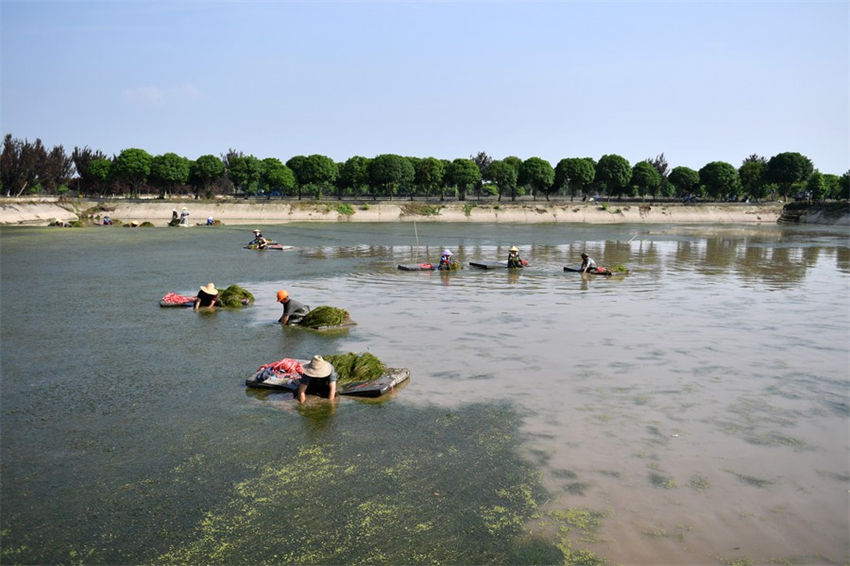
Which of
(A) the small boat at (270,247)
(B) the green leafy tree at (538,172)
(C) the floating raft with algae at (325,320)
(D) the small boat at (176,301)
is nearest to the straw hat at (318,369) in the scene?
(C) the floating raft with algae at (325,320)

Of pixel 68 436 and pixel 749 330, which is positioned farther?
pixel 749 330

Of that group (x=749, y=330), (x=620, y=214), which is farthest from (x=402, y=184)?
(x=749, y=330)

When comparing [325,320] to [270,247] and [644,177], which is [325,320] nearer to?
[270,247]

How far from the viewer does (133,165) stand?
422 feet

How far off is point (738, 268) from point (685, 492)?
1372 inches

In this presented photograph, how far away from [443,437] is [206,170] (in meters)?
132

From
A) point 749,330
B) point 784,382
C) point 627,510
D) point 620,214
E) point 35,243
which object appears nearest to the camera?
point 627,510

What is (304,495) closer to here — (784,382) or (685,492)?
(685,492)

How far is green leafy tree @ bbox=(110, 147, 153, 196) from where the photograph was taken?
129m

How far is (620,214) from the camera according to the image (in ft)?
399

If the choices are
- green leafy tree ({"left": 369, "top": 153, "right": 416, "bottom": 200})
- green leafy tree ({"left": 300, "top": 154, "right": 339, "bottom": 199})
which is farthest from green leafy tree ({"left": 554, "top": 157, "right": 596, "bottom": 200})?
green leafy tree ({"left": 300, "top": 154, "right": 339, "bottom": 199})

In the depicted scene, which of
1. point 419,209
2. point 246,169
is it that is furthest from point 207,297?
point 246,169

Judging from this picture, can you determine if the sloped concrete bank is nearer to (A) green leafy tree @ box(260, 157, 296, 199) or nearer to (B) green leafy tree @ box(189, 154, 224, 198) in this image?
(A) green leafy tree @ box(260, 157, 296, 199)

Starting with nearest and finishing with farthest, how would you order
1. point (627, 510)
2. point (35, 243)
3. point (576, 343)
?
point (627, 510) → point (576, 343) → point (35, 243)
